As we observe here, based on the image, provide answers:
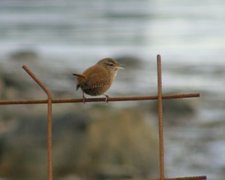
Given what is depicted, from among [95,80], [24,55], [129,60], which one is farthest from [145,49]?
[95,80]

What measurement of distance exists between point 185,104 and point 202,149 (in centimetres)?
256

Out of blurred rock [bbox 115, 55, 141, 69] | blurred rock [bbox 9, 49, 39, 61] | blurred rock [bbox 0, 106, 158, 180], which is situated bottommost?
blurred rock [bbox 0, 106, 158, 180]

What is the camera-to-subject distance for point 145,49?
24.2m

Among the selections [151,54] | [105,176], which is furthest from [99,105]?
[151,54]

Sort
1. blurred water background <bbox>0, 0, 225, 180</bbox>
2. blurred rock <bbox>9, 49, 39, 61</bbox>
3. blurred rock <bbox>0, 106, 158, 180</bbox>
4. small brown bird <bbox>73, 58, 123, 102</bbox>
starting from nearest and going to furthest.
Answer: small brown bird <bbox>73, 58, 123, 102</bbox>, blurred rock <bbox>0, 106, 158, 180</bbox>, blurred water background <bbox>0, 0, 225, 180</bbox>, blurred rock <bbox>9, 49, 39, 61</bbox>

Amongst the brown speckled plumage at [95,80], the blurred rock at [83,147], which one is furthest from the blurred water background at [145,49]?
the brown speckled plumage at [95,80]

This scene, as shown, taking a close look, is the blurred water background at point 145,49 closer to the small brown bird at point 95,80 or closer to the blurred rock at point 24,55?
the blurred rock at point 24,55

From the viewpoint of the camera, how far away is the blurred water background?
43.8 feet

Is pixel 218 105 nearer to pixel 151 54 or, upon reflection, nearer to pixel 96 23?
pixel 151 54

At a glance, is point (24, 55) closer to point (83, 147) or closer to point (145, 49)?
point (145, 49)

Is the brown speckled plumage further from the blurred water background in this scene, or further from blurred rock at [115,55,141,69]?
blurred rock at [115,55,141,69]

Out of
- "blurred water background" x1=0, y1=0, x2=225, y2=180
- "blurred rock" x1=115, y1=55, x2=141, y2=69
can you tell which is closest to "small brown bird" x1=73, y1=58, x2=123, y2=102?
"blurred water background" x1=0, y1=0, x2=225, y2=180

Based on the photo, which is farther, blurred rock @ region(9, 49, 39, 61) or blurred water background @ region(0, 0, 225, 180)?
blurred rock @ region(9, 49, 39, 61)

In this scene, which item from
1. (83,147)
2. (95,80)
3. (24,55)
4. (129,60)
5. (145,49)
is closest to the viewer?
(95,80)
